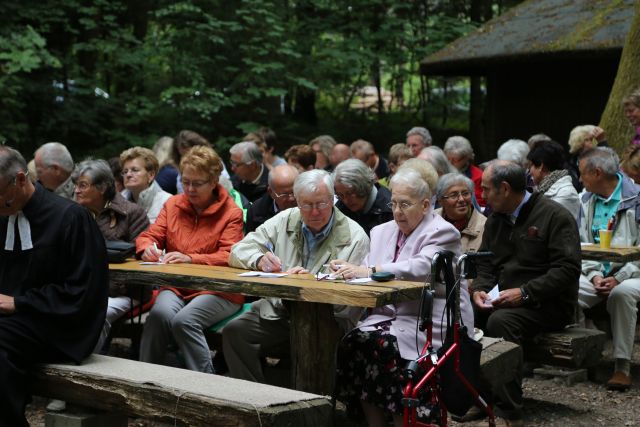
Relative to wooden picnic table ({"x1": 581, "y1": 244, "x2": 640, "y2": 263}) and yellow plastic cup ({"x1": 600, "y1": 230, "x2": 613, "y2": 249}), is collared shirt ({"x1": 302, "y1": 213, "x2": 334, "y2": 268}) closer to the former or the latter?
wooden picnic table ({"x1": 581, "y1": 244, "x2": 640, "y2": 263})

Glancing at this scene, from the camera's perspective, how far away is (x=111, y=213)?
6.66 meters

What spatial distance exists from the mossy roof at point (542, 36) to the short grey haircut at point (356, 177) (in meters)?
8.20

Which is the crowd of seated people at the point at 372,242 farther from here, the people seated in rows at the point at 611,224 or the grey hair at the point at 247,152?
the grey hair at the point at 247,152


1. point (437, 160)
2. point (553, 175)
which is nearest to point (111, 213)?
point (437, 160)

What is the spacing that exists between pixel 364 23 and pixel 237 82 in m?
3.42

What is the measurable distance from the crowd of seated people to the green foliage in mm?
7758

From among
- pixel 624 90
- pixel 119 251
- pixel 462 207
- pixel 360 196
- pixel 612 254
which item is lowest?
pixel 612 254

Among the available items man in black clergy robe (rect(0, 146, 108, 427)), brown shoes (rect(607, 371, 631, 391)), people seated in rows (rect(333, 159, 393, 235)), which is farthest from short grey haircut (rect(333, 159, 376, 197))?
brown shoes (rect(607, 371, 631, 391))

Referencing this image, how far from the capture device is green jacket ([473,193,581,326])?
5914 millimetres

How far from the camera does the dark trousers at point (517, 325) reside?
575cm

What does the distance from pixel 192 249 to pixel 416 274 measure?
1.85m

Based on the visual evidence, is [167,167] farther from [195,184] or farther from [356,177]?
[356,177]

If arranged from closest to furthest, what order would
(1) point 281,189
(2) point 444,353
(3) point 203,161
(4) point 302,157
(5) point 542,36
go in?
(2) point 444,353 < (3) point 203,161 < (1) point 281,189 < (4) point 302,157 < (5) point 542,36

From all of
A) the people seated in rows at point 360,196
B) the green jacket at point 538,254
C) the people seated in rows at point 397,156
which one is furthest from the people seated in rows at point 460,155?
the green jacket at point 538,254
